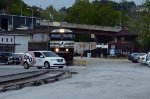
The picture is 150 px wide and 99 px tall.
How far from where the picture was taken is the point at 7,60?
6756 centimetres

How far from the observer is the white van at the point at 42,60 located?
48906 millimetres

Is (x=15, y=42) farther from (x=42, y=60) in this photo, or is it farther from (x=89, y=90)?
(x=89, y=90)

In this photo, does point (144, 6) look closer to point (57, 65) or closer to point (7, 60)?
point (7, 60)

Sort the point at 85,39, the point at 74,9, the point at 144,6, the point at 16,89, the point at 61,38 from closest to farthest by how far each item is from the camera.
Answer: the point at 16,89 < the point at 61,38 < the point at 144,6 < the point at 85,39 < the point at 74,9

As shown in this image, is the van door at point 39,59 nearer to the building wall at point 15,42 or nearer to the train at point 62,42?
the train at point 62,42

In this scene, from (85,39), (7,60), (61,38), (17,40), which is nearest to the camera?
(61,38)

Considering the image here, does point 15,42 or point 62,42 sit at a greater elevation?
point 15,42

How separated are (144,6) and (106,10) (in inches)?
2369

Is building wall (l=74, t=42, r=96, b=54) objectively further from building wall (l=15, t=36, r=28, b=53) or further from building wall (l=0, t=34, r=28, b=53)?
building wall (l=0, t=34, r=28, b=53)

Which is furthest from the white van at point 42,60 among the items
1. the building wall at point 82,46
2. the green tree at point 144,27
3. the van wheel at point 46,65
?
the building wall at point 82,46

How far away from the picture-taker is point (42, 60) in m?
49.3

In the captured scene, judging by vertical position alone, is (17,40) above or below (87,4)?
below

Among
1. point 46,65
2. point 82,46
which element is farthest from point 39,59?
point 82,46

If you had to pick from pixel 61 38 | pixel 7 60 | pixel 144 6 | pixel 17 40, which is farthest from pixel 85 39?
pixel 61 38
